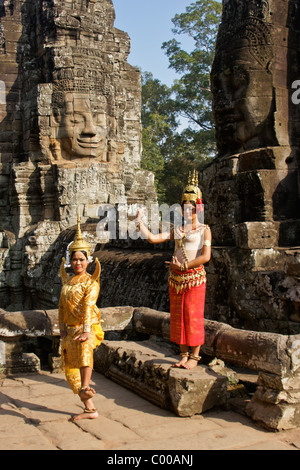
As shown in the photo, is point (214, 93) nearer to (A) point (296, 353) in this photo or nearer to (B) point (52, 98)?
(A) point (296, 353)

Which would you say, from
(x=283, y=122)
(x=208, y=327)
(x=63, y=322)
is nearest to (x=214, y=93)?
(x=283, y=122)

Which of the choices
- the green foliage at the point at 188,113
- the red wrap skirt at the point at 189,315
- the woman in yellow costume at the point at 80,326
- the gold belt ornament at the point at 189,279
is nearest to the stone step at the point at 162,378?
the red wrap skirt at the point at 189,315

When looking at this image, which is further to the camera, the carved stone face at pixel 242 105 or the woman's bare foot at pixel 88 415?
the carved stone face at pixel 242 105

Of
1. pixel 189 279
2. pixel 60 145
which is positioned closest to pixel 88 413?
pixel 189 279

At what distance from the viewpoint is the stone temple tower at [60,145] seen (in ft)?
37.0

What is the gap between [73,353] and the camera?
402 cm

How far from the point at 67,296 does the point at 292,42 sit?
3.93 m

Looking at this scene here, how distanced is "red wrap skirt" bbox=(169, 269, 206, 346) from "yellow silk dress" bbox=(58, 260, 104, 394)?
0.60 meters

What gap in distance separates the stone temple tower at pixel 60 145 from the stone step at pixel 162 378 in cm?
592

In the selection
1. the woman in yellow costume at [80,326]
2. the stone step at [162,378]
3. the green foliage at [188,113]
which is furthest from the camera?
the green foliage at [188,113]

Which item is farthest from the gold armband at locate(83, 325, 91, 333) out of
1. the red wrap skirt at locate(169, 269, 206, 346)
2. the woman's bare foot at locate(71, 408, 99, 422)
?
the red wrap skirt at locate(169, 269, 206, 346)

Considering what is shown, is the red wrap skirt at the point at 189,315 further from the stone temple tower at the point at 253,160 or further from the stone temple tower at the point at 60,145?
the stone temple tower at the point at 60,145

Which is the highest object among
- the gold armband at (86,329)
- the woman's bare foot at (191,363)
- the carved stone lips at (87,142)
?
the carved stone lips at (87,142)

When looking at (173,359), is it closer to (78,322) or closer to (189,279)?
(189,279)
